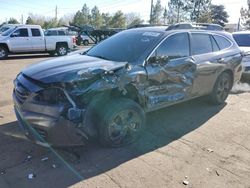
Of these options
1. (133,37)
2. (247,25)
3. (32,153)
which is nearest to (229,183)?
(32,153)

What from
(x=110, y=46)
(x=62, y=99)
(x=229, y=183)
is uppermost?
(x=110, y=46)

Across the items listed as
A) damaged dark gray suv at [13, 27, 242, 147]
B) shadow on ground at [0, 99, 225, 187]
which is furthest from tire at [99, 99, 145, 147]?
shadow on ground at [0, 99, 225, 187]

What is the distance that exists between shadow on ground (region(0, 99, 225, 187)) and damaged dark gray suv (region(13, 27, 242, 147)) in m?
0.22

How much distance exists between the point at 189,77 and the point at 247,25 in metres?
43.8

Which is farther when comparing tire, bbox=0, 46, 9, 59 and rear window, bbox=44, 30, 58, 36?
rear window, bbox=44, 30, 58, 36

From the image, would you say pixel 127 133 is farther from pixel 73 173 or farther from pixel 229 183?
pixel 229 183

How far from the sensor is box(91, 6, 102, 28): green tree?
209 feet

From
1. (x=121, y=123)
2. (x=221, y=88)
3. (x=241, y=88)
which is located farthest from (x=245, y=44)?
(x=121, y=123)

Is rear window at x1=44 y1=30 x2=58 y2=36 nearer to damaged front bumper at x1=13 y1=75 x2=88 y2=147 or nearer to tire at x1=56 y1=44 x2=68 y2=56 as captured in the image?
tire at x1=56 y1=44 x2=68 y2=56

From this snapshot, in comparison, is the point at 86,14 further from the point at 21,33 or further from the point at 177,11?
the point at 21,33

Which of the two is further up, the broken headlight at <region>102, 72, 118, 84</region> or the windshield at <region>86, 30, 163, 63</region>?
the windshield at <region>86, 30, 163, 63</region>

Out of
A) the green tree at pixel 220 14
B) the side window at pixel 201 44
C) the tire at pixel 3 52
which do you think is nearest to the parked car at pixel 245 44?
the side window at pixel 201 44

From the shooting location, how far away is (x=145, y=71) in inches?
191

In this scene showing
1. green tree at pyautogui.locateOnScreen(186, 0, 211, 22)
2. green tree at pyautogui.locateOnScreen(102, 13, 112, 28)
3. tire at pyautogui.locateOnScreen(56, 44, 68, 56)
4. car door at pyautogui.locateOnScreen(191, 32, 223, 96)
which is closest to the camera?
car door at pyautogui.locateOnScreen(191, 32, 223, 96)
